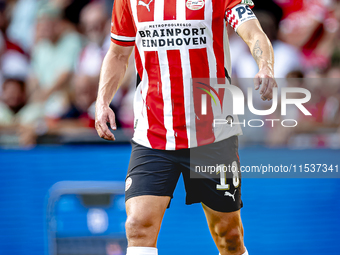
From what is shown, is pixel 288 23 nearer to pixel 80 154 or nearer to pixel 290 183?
pixel 290 183

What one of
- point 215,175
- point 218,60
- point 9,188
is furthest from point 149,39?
point 9,188

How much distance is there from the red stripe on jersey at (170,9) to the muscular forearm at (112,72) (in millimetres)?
400

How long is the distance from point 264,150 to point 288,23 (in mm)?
1629

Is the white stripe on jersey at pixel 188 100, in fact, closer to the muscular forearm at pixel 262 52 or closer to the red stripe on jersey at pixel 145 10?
the red stripe on jersey at pixel 145 10

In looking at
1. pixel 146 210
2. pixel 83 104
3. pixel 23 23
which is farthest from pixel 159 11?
pixel 23 23

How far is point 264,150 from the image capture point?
4043mm

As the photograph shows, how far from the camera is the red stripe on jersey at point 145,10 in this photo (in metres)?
2.56

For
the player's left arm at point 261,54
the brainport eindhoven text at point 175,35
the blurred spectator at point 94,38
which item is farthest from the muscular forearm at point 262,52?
the blurred spectator at point 94,38

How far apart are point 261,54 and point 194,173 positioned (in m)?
0.84

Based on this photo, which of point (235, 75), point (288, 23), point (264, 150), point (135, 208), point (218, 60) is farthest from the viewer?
point (288, 23)

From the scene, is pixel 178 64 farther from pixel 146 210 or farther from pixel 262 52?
pixel 146 210

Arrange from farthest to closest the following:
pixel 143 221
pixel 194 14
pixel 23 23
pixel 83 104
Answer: pixel 23 23, pixel 83 104, pixel 194 14, pixel 143 221

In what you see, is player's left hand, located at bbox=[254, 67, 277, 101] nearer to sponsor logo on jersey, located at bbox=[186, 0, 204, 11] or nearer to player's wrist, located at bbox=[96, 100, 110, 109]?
sponsor logo on jersey, located at bbox=[186, 0, 204, 11]

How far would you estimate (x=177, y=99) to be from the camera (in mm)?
2613
